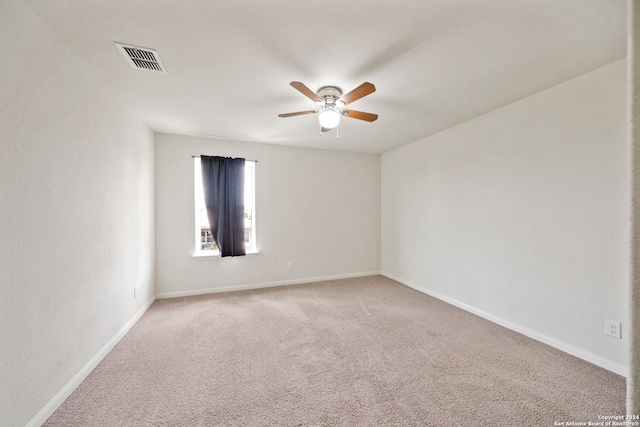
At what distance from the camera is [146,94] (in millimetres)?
2371

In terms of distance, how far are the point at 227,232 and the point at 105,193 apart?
178 centimetres

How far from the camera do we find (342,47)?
5.60ft

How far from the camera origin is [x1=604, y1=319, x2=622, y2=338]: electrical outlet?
1.91m

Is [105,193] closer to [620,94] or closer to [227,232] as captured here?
[227,232]

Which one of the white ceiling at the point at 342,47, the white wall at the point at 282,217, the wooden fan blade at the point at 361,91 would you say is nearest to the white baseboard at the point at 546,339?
the white wall at the point at 282,217

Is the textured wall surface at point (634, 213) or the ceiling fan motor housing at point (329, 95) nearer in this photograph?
the textured wall surface at point (634, 213)

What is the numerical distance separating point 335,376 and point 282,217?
271 cm

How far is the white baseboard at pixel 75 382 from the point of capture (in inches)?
58.0

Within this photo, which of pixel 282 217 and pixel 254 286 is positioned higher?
pixel 282 217

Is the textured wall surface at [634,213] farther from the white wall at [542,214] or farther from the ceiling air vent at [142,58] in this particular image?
the ceiling air vent at [142,58]

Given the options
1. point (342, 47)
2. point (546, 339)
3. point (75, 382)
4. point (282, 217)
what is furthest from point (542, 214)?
point (75, 382)

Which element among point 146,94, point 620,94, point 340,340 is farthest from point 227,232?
point 620,94

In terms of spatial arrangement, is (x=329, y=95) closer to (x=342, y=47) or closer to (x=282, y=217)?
(x=342, y=47)

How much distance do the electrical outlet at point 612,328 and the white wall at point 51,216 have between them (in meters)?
3.99
